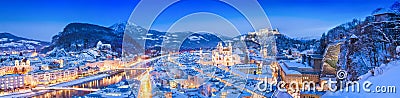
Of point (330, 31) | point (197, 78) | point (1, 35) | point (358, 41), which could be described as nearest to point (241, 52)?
point (330, 31)

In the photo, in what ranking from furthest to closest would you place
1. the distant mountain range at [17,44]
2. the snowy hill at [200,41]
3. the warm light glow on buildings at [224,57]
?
the distant mountain range at [17,44], the warm light glow on buildings at [224,57], the snowy hill at [200,41]

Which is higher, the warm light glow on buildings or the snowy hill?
the snowy hill

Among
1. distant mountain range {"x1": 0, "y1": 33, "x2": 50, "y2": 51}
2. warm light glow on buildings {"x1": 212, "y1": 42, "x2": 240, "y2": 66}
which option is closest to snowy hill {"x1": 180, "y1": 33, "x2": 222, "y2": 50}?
warm light glow on buildings {"x1": 212, "y1": 42, "x2": 240, "y2": 66}

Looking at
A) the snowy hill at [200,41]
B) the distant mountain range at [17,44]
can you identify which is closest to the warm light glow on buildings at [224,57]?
the snowy hill at [200,41]

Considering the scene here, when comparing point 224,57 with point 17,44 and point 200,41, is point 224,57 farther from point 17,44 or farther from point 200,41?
point 17,44

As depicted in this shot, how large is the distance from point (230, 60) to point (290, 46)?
272 cm

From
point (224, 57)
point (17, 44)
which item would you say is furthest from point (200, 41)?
point (17, 44)

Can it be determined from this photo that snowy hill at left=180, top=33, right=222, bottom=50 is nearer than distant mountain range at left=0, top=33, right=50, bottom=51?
Yes

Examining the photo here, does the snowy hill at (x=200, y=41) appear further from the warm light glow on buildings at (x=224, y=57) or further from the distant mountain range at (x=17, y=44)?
the distant mountain range at (x=17, y=44)

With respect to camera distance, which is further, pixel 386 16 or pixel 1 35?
pixel 1 35

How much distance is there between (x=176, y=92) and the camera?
4961 mm

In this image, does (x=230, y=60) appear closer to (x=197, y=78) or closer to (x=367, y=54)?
(x=197, y=78)

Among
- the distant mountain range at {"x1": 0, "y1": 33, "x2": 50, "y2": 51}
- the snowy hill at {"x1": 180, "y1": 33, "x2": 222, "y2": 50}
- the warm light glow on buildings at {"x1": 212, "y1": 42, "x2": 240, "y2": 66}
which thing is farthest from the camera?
the distant mountain range at {"x1": 0, "y1": 33, "x2": 50, "y2": 51}

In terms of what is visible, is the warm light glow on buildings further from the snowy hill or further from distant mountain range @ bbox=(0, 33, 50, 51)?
distant mountain range @ bbox=(0, 33, 50, 51)
